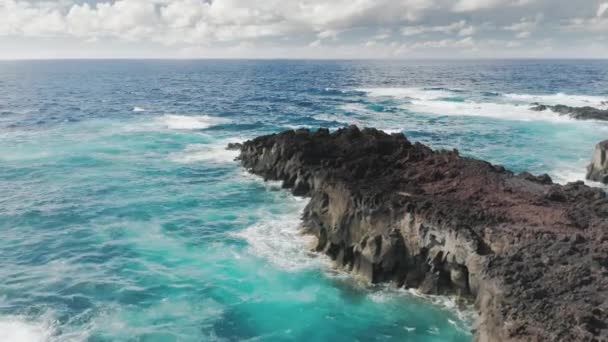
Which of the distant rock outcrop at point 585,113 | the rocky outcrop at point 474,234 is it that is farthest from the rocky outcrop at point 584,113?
the rocky outcrop at point 474,234

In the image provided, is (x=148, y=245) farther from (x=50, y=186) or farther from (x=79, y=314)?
(x=50, y=186)

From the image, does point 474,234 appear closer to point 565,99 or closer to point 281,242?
point 281,242

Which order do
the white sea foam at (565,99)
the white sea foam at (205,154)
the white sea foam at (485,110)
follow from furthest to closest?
the white sea foam at (565,99)
the white sea foam at (485,110)
the white sea foam at (205,154)

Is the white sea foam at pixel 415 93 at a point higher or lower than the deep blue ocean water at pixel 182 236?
higher

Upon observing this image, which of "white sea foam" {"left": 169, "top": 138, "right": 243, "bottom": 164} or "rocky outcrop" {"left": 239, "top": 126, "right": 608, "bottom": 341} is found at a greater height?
"rocky outcrop" {"left": 239, "top": 126, "right": 608, "bottom": 341}

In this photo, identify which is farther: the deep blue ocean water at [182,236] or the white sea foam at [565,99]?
the white sea foam at [565,99]

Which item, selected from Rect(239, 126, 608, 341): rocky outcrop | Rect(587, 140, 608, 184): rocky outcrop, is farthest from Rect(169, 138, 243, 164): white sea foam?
Rect(587, 140, 608, 184): rocky outcrop

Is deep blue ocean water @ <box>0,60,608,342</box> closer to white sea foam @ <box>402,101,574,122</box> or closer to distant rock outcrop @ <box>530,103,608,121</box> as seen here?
white sea foam @ <box>402,101,574,122</box>

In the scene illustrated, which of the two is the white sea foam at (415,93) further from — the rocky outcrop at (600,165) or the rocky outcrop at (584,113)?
the rocky outcrop at (600,165)
